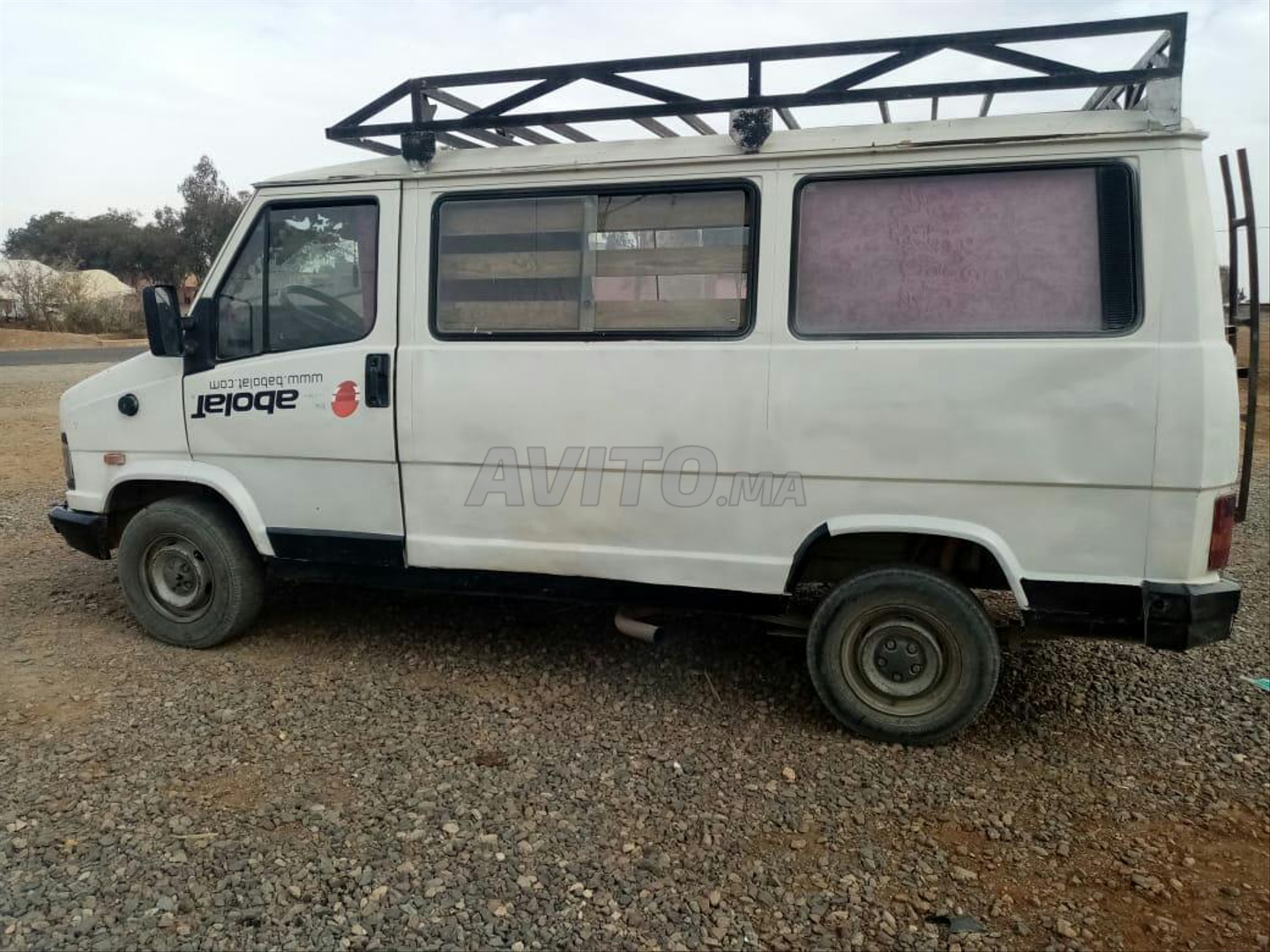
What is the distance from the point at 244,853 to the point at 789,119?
357cm

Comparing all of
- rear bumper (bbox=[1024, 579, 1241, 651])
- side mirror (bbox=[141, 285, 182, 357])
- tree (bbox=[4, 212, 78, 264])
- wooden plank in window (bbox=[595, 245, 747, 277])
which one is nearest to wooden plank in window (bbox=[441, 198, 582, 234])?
wooden plank in window (bbox=[595, 245, 747, 277])

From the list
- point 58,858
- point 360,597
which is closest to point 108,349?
point 360,597

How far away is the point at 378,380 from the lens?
420 cm

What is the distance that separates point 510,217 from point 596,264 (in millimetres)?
470

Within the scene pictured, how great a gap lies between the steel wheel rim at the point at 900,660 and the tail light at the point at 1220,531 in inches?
38.4

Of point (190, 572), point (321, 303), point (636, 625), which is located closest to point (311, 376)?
point (321, 303)

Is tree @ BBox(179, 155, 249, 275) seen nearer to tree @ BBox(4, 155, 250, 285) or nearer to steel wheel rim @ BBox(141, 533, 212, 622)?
tree @ BBox(4, 155, 250, 285)

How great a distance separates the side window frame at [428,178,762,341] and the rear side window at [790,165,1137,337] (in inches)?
7.0

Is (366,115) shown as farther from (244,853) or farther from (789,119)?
(244,853)

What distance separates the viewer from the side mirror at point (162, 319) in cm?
435

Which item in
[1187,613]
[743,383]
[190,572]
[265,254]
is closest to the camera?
[1187,613]

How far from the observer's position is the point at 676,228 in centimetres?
390

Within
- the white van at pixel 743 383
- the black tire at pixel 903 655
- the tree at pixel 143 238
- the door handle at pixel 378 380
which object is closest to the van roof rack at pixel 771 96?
the white van at pixel 743 383

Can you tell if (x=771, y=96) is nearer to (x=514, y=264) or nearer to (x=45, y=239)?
(x=514, y=264)
